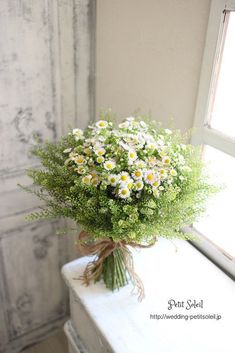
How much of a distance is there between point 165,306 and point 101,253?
0.24 metres

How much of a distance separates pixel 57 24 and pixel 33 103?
0.33m

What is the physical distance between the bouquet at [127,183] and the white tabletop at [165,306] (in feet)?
0.66

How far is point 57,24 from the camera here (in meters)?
1.38

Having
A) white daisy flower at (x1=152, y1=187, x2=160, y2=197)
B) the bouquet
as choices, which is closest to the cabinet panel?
the bouquet

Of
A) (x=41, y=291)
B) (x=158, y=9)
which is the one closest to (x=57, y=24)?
(x=158, y=9)

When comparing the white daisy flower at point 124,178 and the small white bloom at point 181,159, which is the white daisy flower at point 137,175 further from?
the small white bloom at point 181,159

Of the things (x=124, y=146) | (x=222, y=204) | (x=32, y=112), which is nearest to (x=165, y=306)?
(x=222, y=204)

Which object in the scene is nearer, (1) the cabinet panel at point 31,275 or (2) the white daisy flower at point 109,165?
(2) the white daisy flower at point 109,165

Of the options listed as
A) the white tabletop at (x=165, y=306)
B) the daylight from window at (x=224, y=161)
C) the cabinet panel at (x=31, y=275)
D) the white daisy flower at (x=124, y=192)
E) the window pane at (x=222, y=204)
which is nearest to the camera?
the white daisy flower at (x=124, y=192)

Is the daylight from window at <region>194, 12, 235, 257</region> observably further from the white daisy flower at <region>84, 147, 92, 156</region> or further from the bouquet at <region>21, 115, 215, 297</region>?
the white daisy flower at <region>84, 147, 92, 156</region>

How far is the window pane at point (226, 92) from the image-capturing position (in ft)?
3.25

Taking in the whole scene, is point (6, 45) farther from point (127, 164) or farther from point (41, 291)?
point (41, 291)

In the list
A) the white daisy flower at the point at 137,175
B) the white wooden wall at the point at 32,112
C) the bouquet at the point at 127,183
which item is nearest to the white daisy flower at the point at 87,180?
the bouquet at the point at 127,183

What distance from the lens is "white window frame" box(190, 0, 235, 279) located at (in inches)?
37.9
